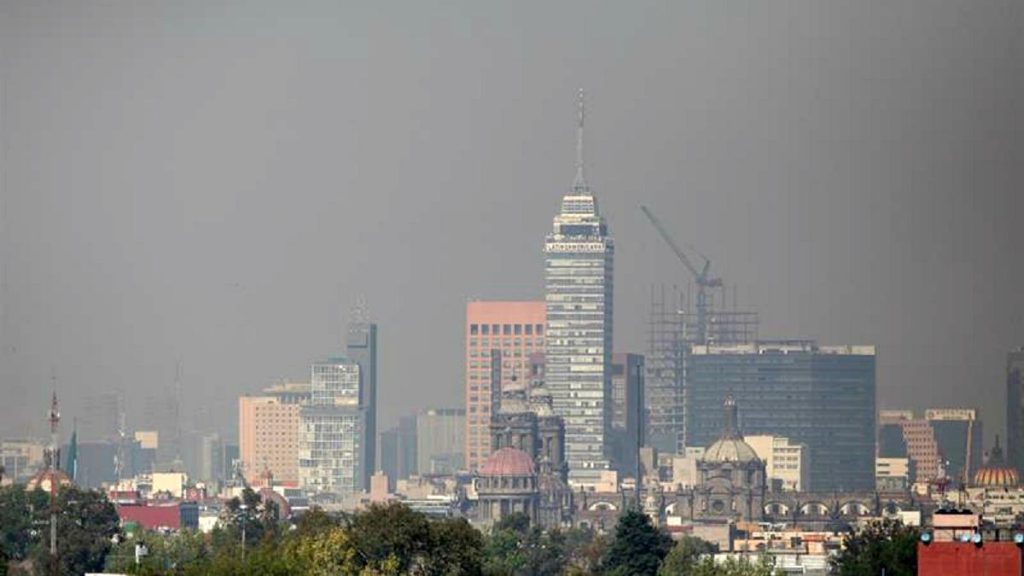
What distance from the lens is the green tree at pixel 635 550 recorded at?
146 metres

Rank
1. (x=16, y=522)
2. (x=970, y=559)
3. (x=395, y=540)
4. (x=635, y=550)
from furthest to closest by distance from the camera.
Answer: (x=16, y=522)
(x=635, y=550)
(x=395, y=540)
(x=970, y=559)

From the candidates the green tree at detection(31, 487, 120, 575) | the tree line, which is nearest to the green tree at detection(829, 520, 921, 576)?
the tree line

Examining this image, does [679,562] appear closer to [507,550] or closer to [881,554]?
Result: [881,554]

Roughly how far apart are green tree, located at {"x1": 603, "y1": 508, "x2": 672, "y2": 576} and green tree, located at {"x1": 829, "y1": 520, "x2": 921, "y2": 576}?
20.9ft

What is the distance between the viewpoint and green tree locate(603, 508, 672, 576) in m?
146

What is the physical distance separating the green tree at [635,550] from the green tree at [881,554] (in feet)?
20.9

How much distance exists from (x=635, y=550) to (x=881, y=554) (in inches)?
736

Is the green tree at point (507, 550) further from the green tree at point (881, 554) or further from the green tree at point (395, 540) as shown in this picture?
the green tree at point (395, 540)

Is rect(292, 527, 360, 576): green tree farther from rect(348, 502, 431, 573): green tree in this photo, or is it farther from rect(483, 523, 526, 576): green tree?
rect(483, 523, 526, 576): green tree

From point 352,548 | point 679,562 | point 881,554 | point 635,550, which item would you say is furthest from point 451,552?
point 679,562

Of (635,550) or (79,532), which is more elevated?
(79,532)

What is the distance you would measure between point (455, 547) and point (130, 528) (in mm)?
86921

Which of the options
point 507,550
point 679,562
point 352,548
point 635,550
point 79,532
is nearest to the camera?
point 352,548

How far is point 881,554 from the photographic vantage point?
425ft
